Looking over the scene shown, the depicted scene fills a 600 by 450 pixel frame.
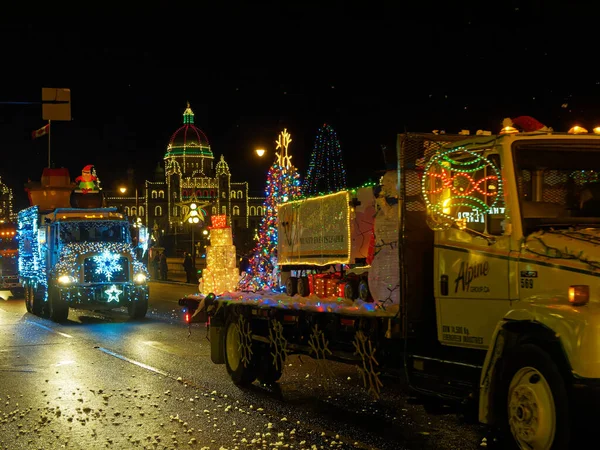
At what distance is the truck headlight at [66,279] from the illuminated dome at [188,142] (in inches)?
5901

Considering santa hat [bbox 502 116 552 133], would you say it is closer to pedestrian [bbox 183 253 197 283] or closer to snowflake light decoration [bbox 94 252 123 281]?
snowflake light decoration [bbox 94 252 123 281]

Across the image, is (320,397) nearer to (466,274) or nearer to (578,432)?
(466,274)

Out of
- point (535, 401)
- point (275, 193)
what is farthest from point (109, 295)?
point (535, 401)

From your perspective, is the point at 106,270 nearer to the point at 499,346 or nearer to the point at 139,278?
the point at 139,278

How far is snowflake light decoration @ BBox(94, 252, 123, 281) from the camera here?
2439 cm

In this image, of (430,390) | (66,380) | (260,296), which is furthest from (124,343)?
(430,390)

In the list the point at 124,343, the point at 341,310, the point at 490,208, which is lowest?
the point at 124,343

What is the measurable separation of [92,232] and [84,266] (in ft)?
4.62

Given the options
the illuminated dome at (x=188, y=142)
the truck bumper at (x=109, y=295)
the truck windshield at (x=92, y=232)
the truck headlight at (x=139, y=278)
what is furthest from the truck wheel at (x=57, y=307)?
the illuminated dome at (x=188, y=142)

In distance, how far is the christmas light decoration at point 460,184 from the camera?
24.6 ft

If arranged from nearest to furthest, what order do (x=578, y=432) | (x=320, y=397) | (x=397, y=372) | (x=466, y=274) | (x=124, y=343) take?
1. (x=578, y=432)
2. (x=466, y=274)
3. (x=397, y=372)
4. (x=320, y=397)
5. (x=124, y=343)

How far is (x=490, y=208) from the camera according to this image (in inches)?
295

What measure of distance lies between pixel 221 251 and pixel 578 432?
10.6m

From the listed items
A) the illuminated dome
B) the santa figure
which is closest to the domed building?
the illuminated dome
